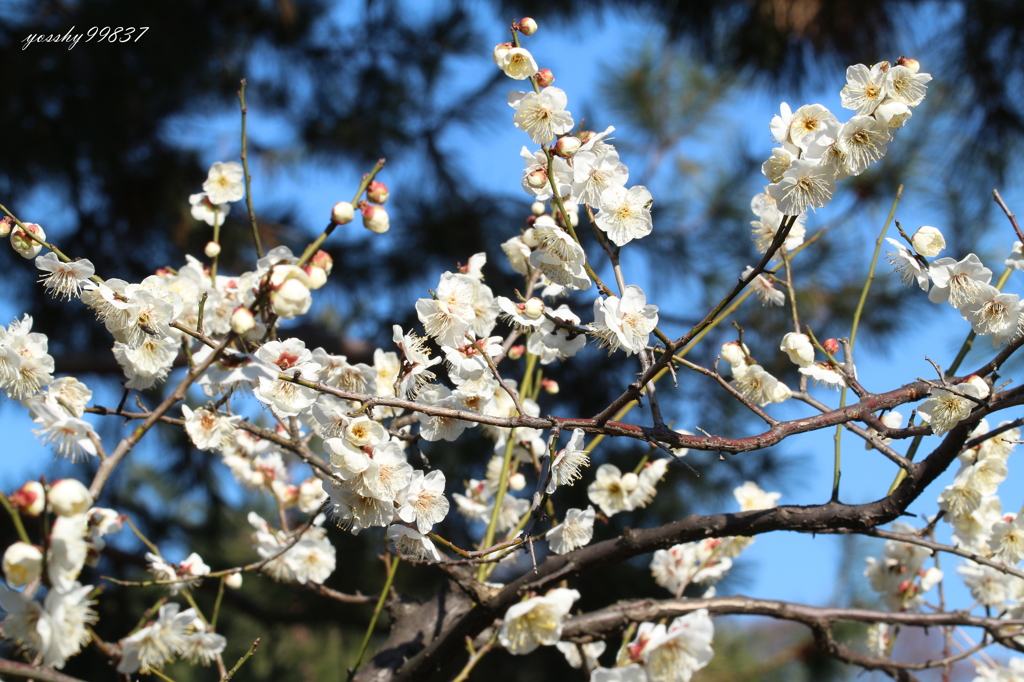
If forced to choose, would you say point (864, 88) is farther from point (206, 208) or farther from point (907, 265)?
point (206, 208)

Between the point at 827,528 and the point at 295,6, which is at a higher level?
the point at 295,6

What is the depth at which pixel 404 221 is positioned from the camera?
3334mm

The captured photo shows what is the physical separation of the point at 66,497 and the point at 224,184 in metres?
0.91

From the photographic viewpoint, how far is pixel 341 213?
3.16ft

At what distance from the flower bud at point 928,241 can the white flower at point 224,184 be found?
1192 mm

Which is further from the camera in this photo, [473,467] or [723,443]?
[473,467]

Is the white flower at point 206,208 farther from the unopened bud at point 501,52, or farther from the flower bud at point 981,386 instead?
the flower bud at point 981,386

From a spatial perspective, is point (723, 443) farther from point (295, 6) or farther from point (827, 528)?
point (295, 6)

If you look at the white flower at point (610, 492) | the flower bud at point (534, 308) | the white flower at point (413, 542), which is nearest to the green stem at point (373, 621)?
the white flower at point (413, 542)

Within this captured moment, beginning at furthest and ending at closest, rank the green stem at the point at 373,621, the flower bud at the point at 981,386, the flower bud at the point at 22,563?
1. the green stem at the point at 373,621
2. the flower bud at the point at 981,386
3. the flower bud at the point at 22,563

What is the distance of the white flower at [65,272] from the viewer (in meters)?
1.09

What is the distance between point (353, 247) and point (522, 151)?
255 cm

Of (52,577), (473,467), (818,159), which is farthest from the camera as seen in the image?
(473,467)

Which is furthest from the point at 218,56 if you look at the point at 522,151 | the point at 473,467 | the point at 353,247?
the point at 522,151
